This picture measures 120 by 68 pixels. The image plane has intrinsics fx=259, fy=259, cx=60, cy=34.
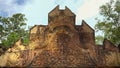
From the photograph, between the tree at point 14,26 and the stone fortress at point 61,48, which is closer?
the stone fortress at point 61,48

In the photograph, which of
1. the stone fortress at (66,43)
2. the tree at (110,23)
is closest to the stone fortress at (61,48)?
the stone fortress at (66,43)

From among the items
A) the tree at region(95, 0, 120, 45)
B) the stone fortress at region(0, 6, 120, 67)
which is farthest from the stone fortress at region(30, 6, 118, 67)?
the tree at region(95, 0, 120, 45)

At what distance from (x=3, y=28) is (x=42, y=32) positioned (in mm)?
18109

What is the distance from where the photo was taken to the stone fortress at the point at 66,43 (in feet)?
34.7

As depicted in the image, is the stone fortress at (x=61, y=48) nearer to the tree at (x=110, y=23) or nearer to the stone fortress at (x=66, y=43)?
the stone fortress at (x=66, y=43)

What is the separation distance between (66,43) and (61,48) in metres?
0.32

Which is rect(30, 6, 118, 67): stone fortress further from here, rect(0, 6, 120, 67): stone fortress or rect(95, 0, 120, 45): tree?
rect(95, 0, 120, 45): tree

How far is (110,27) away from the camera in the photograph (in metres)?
25.3

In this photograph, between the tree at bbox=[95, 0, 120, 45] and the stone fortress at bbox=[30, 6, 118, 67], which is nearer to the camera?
the stone fortress at bbox=[30, 6, 118, 67]

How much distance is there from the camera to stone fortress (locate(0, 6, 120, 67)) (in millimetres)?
10594

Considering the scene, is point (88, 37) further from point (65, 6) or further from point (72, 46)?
point (65, 6)

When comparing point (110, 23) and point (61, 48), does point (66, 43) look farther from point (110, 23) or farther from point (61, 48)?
point (110, 23)

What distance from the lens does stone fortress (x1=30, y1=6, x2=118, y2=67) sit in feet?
34.7

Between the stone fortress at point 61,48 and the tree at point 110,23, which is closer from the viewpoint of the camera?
the stone fortress at point 61,48
